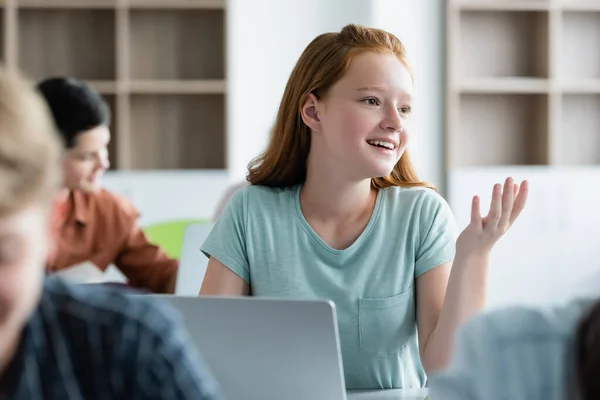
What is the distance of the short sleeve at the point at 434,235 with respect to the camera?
1.69m

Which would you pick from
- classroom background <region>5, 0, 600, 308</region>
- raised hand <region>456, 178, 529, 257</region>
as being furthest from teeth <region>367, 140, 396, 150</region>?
classroom background <region>5, 0, 600, 308</region>

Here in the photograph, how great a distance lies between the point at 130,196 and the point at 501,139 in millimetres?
1902

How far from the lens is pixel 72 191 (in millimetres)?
2547

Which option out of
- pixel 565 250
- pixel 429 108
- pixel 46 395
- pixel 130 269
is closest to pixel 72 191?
pixel 130 269

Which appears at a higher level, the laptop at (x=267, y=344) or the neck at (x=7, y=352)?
the neck at (x=7, y=352)

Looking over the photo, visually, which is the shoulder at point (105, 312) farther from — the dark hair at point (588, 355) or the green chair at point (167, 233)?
the green chair at point (167, 233)

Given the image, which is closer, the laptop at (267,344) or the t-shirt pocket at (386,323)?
the laptop at (267,344)

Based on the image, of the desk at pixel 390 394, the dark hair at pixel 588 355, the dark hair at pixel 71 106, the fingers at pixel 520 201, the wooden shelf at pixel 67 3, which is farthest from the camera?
the wooden shelf at pixel 67 3

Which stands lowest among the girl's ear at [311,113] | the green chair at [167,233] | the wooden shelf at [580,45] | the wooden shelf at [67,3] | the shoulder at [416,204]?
the green chair at [167,233]

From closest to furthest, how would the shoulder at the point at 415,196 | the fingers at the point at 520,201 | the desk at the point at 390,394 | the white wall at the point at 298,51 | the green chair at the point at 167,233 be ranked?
the desk at the point at 390,394 → the fingers at the point at 520,201 → the shoulder at the point at 415,196 → the green chair at the point at 167,233 → the white wall at the point at 298,51

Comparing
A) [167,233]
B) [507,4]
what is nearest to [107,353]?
[167,233]

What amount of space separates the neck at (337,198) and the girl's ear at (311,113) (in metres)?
0.09

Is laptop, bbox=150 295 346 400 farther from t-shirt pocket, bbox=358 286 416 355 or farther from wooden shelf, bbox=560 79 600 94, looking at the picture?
wooden shelf, bbox=560 79 600 94

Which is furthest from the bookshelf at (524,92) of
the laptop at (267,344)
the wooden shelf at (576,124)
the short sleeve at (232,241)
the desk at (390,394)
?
the laptop at (267,344)
